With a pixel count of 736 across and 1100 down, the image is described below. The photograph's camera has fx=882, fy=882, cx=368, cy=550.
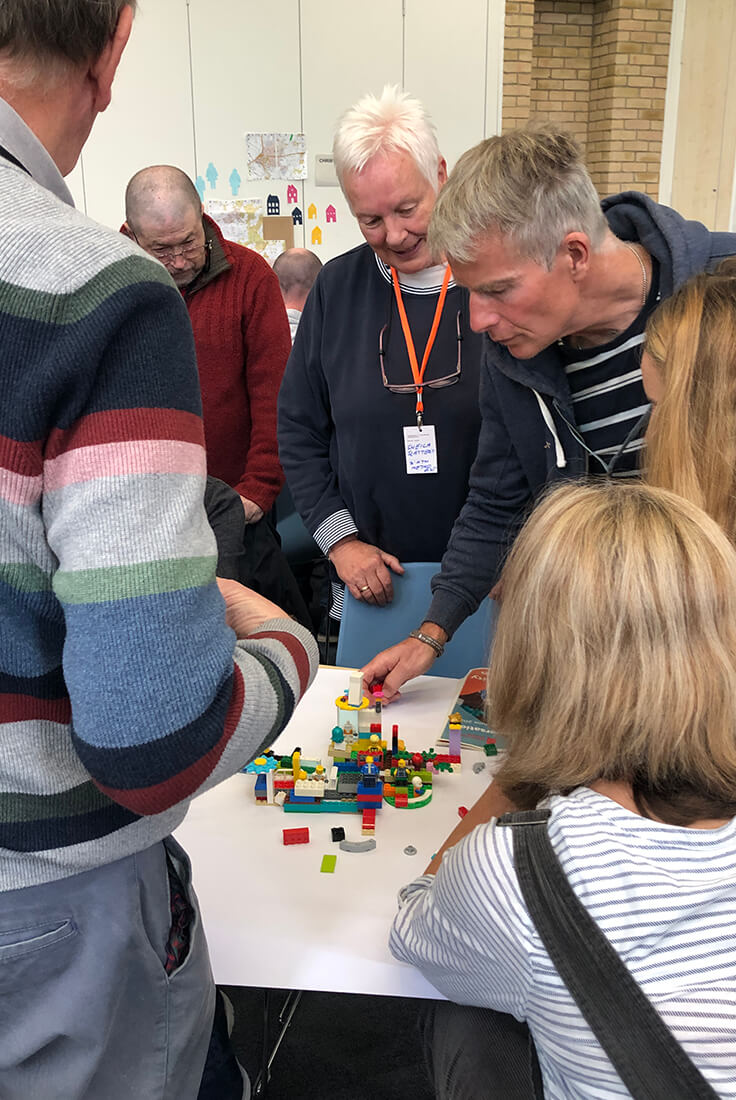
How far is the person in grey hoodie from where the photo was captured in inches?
62.1

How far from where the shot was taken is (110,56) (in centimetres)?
81

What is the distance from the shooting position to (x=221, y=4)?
544 cm

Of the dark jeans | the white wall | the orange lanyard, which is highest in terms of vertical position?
the white wall

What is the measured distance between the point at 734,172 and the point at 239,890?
323 inches

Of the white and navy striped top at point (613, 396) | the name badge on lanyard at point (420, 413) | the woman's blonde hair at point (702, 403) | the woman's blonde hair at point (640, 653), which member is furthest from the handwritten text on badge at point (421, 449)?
the woman's blonde hair at point (640, 653)

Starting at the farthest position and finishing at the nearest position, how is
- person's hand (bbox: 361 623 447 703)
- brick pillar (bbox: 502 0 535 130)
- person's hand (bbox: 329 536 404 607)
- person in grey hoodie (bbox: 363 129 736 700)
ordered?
brick pillar (bbox: 502 0 535 130) → person's hand (bbox: 329 536 404 607) → person's hand (bbox: 361 623 447 703) → person in grey hoodie (bbox: 363 129 736 700)

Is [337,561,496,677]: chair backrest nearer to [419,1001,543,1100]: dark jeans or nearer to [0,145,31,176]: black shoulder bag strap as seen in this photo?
[419,1001,543,1100]: dark jeans

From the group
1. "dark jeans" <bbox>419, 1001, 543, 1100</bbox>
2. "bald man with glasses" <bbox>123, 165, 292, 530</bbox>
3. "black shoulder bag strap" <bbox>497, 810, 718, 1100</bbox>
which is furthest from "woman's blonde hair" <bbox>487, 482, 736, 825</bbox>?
"bald man with glasses" <bbox>123, 165, 292, 530</bbox>

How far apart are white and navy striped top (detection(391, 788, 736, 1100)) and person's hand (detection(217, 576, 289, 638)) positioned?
13.8 inches

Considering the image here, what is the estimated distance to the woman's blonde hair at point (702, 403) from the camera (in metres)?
1.30

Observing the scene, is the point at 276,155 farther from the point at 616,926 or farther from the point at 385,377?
the point at 616,926

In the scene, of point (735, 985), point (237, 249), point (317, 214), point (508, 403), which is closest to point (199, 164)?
point (317, 214)

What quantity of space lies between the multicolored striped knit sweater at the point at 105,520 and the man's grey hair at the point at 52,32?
10cm

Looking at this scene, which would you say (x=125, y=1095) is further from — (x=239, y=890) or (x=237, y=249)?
(x=237, y=249)
